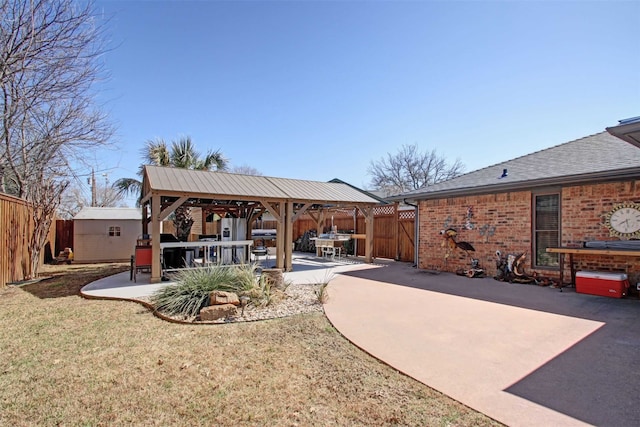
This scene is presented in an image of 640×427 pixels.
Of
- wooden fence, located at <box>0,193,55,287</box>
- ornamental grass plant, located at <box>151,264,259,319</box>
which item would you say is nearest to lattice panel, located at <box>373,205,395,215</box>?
ornamental grass plant, located at <box>151,264,259,319</box>

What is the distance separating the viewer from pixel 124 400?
284 centimetres

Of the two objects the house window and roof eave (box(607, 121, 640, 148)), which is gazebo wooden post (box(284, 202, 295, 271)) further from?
roof eave (box(607, 121, 640, 148))

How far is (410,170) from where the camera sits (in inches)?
1275

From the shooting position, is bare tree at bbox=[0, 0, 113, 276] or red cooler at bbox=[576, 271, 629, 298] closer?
red cooler at bbox=[576, 271, 629, 298]

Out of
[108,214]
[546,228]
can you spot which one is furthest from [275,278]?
[108,214]

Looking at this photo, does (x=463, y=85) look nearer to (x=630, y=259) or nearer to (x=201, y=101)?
(x=630, y=259)

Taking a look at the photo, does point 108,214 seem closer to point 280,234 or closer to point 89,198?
point 280,234

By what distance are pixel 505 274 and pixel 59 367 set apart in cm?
915

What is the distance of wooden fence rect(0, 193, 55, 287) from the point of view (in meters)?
7.88

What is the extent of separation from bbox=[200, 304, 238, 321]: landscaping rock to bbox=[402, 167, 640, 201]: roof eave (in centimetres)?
717

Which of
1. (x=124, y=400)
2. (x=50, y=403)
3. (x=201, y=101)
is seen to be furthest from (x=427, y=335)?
(x=201, y=101)

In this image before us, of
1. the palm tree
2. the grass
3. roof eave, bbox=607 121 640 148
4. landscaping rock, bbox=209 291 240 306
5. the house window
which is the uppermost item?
the palm tree

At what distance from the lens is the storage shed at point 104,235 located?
13.3 m

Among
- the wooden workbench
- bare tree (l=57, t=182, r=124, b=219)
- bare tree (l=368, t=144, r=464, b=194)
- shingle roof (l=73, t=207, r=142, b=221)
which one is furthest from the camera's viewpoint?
bare tree (l=368, t=144, r=464, b=194)
